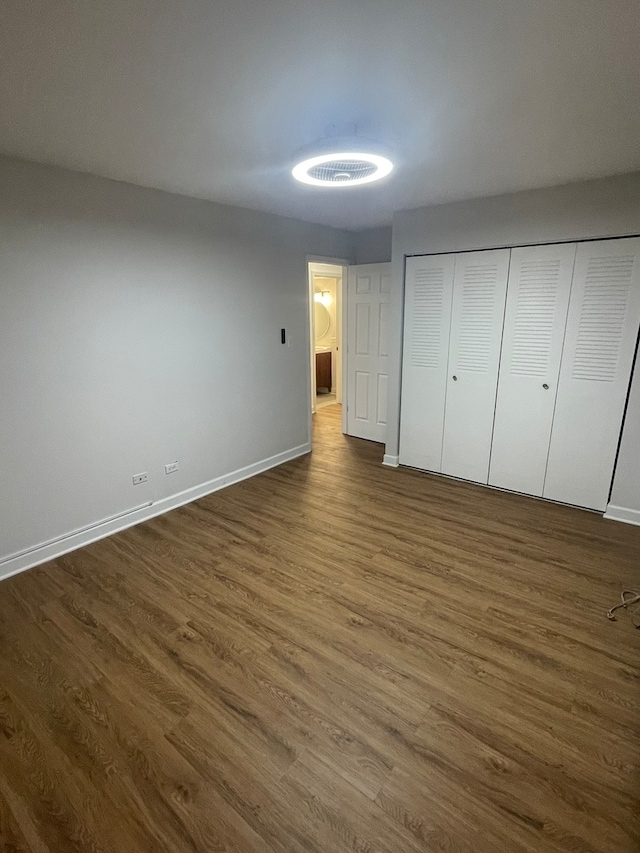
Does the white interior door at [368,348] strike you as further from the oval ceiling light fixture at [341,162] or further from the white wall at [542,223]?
the oval ceiling light fixture at [341,162]

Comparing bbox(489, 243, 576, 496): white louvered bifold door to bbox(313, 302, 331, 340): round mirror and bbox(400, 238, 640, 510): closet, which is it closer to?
bbox(400, 238, 640, 510): closet

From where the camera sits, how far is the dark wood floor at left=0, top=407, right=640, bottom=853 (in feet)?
4.60

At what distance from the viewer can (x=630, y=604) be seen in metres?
2.39

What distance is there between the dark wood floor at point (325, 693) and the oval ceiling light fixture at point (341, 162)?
7.49 ft

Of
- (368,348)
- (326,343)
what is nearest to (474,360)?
(368,348)

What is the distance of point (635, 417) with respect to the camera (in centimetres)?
307

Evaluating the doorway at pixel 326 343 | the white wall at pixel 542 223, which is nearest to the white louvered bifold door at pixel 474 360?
the white wall at pixel 542 223

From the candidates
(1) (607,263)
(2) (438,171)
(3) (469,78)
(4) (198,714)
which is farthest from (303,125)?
(4) (198,714)

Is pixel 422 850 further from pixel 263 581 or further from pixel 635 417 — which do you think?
pixel 635 417

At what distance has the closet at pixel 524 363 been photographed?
309 cm

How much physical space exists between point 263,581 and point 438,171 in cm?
277

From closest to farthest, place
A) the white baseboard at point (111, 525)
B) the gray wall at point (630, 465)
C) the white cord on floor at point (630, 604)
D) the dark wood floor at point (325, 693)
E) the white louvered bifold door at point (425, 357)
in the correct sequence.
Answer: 1. the dark wood floor at point (325, 693)
2. the white cord on floor at point (630, 604)
3. the white baseboard at point (111, 525)
4. the gray wall at point (630, 465)
5. the white louvered bifold door at point (425, 357)

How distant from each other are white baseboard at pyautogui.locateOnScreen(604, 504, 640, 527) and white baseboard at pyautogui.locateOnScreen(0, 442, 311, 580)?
9.87ft

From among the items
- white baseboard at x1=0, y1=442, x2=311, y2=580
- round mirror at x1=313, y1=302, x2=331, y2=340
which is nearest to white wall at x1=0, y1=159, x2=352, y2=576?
white baseboard at x1=0, y1=442, x2=311, y2=580
